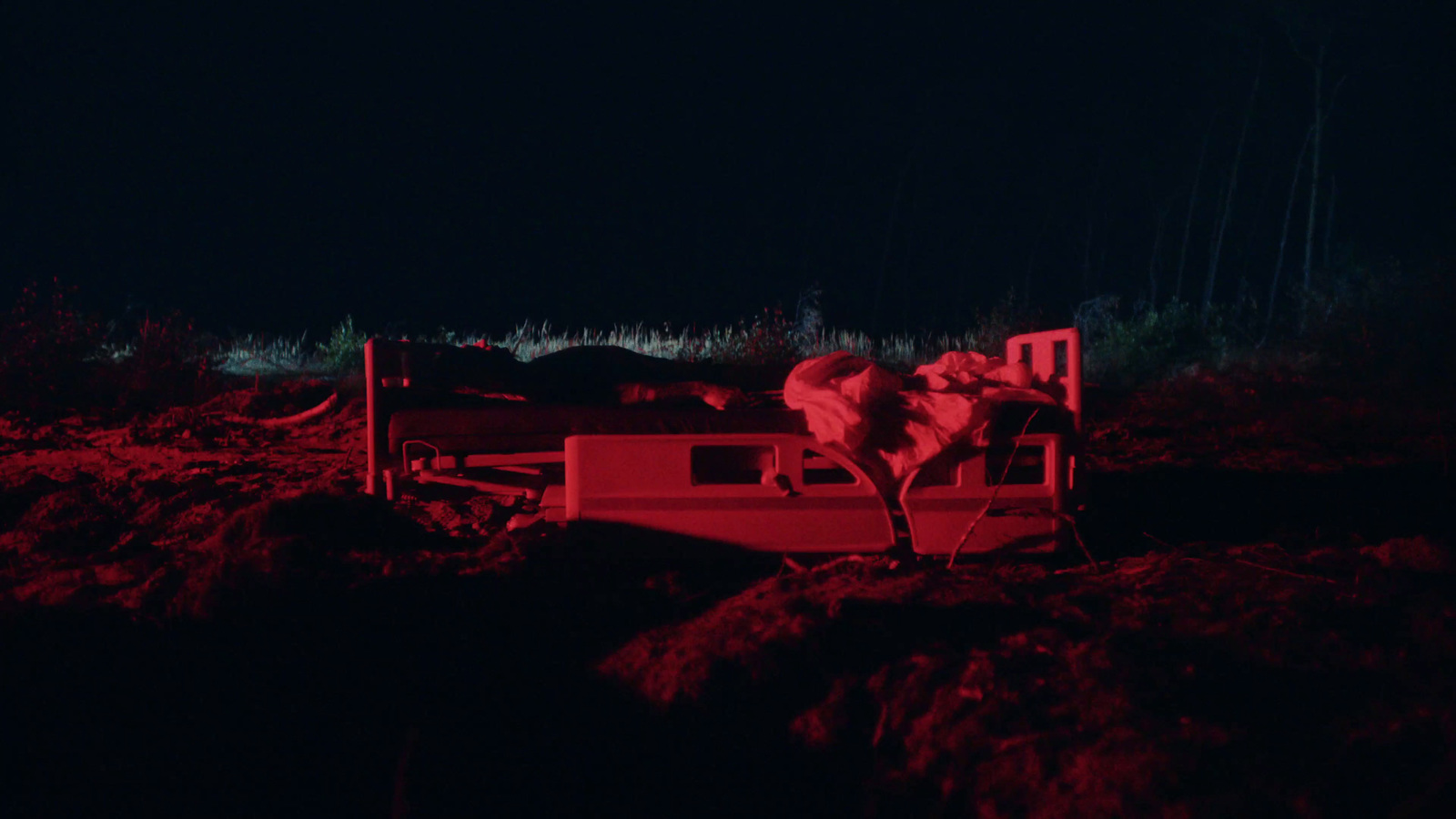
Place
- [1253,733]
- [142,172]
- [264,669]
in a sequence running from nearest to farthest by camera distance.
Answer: [1253,733] → [264,669] → [142,172]

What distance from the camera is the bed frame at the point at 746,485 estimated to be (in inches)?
136

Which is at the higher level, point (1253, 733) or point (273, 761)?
point (1253, 733)

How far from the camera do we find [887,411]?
347cm

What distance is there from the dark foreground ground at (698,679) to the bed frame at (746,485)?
0.15m

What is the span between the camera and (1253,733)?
6.82ft

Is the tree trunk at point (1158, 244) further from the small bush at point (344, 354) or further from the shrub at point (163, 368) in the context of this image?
the shrub at point (163, 368)

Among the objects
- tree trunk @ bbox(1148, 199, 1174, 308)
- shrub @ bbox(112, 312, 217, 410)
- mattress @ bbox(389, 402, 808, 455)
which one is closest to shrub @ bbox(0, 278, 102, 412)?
shrub @ bbox(112, 312, 217, 410)

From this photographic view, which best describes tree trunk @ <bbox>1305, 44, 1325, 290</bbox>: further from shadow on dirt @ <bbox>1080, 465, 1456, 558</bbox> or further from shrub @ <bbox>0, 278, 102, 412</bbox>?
shrub @ <bbox>0, 278, 102, 412</bbox>

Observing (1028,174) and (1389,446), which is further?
(1028,174)

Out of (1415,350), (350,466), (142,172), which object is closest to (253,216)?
(142,172)

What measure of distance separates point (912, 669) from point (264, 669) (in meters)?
2.07

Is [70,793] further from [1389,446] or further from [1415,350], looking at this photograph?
[1415,350]

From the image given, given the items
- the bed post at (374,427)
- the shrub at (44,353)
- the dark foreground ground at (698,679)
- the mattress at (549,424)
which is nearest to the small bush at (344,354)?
the shrub at (44,353)

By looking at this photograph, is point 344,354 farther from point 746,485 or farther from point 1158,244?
point 1158,244
